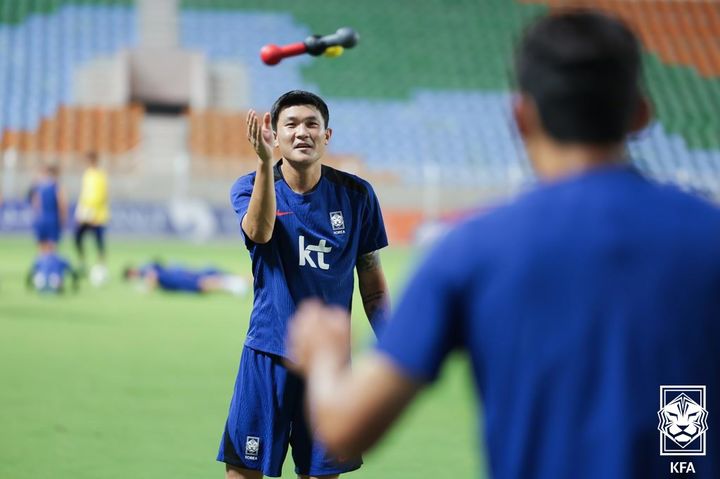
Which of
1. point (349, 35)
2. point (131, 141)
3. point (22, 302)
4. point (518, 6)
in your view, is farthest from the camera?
point (518, 6)

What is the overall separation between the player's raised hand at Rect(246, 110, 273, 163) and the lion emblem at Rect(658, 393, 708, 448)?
197cm

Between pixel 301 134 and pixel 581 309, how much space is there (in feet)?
9.12

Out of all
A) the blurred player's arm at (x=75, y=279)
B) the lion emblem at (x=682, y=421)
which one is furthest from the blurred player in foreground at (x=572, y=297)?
the blurred player's arm at (x=75, y=279)

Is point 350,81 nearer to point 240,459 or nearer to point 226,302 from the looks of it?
point 226,302

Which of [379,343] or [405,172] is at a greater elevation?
[405,172]

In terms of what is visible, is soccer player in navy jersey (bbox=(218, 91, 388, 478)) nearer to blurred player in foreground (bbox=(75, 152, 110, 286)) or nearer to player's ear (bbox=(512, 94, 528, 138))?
player's ear (bbox=(512, 94, 528, 138))

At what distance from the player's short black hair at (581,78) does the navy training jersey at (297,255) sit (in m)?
2.64

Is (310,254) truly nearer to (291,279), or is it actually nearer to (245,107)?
(291,279)

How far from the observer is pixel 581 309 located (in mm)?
1796

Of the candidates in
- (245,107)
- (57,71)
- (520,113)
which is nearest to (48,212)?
(520,113)

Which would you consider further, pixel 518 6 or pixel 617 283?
pixel 518 6

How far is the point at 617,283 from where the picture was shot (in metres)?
1.78

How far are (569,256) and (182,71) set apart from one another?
33189mm

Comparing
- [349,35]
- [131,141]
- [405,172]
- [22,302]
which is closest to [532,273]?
[349,35]
